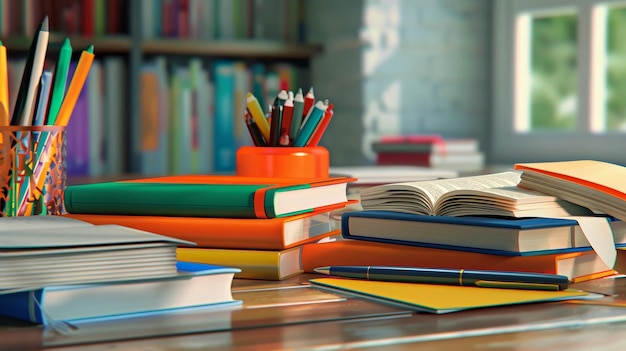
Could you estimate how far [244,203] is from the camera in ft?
2.57

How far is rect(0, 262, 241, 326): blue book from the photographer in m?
0.57

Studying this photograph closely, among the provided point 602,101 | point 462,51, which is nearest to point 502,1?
point 462,51

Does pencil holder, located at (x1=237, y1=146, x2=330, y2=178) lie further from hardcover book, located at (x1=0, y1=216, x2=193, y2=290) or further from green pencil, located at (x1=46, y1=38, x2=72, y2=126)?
hardcover book, located at (x1=0, y1=216, x2=193, y2=290)

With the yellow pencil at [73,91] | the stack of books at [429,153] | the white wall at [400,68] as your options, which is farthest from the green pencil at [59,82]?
the white wall at [400,68]

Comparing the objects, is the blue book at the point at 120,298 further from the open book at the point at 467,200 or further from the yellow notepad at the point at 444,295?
the open book at the point at 467,200

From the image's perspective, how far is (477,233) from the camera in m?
0.74

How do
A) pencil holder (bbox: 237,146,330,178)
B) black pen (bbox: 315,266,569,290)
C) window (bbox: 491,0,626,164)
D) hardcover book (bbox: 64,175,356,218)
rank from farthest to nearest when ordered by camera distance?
window (bbox: 491,0,626,164) → pencil holder (bbox: 237,146,330,178) → hardcover book (bbox: 64,175,356,218) → black pen (bbox: 315,266,569,290)

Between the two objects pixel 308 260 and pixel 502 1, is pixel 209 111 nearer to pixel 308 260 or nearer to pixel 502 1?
pixel 502 1

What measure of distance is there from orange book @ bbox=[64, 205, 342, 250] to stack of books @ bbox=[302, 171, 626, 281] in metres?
0.03

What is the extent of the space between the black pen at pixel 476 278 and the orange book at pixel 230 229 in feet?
0.31

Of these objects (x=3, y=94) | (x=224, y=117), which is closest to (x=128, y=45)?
(x=224, y=117)

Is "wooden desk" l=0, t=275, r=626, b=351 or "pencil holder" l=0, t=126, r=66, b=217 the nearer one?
"wooden desk" l=0, t=275, r=626, b=351

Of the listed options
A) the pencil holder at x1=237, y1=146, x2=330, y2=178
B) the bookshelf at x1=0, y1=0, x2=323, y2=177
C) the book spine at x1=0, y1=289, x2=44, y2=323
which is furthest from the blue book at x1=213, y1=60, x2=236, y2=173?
the book spine at x1=0, y1=289, x2=44, y2=323

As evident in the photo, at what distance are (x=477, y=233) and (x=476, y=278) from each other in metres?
0.06
